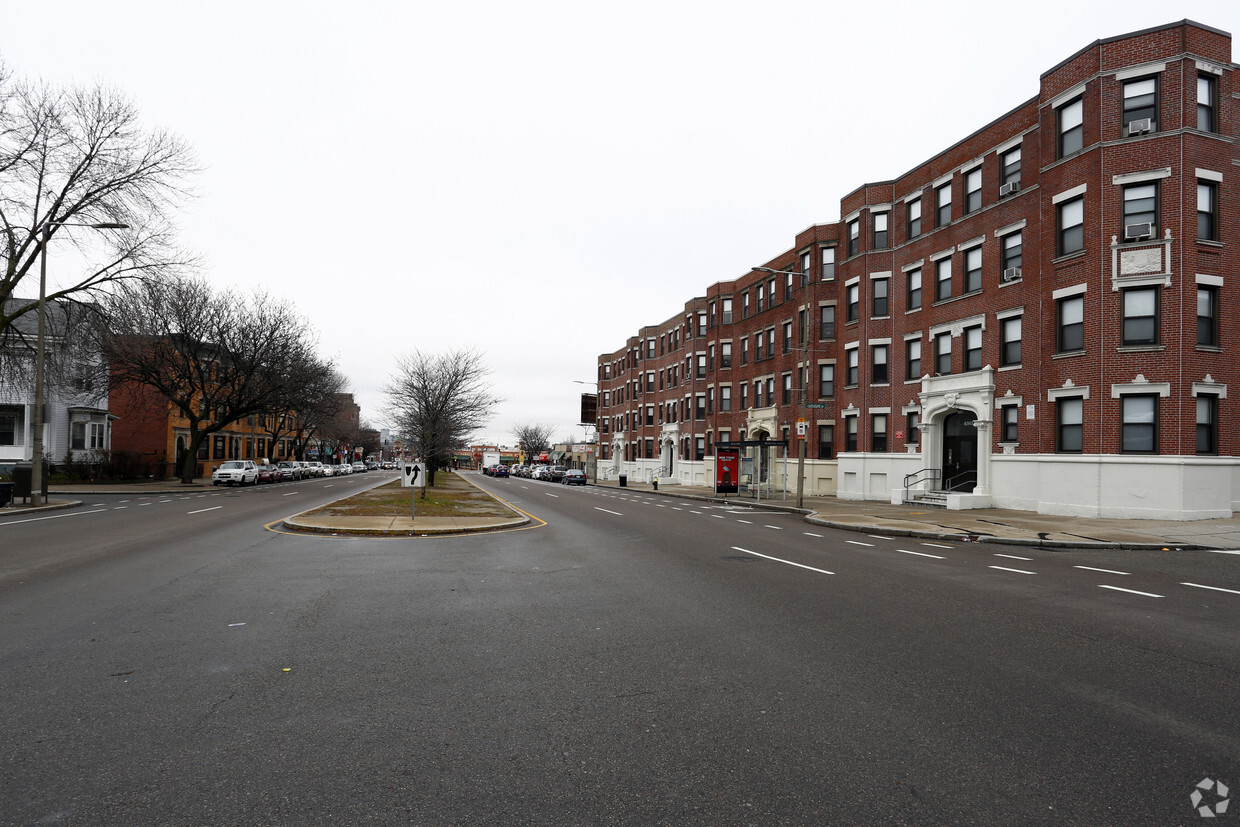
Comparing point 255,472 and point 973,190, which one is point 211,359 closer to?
point 255,472

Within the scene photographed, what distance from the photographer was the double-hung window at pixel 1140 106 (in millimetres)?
20109

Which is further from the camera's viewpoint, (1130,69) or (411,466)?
(1130,69)

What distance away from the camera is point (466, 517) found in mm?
19453

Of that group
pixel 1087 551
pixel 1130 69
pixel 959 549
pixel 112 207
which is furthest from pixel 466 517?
pixel 1130 69

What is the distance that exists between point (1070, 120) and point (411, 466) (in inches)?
906

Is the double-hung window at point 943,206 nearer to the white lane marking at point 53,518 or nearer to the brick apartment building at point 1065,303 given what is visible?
the brick apartment building at point 1065,303

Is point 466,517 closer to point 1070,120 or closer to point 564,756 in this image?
point 564,756

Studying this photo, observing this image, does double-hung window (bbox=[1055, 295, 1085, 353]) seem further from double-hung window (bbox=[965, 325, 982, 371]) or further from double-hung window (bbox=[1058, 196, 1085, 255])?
double-hung window (bbox=[965, 325, 982, 371])

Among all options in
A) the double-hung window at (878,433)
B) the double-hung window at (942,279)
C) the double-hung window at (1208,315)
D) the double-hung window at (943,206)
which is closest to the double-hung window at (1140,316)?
the double-hung window at (1208,315)

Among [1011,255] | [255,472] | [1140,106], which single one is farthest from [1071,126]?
[255,472]

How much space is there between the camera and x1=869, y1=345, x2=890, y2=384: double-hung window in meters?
30.8

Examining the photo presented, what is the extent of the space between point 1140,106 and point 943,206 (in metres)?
7.85

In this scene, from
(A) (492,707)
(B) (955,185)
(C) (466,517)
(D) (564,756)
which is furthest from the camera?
(B) (955,185)

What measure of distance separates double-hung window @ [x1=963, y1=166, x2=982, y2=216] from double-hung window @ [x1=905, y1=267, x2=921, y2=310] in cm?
327
